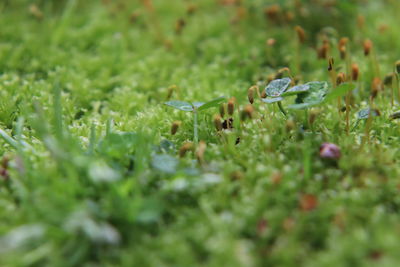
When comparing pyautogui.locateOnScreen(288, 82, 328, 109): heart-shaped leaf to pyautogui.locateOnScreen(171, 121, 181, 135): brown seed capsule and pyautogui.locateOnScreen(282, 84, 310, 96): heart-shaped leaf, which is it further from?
pyautogui.locateOnScreen(171, 121, 181, 135): brown seed capsule

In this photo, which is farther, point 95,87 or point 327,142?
point 95,87

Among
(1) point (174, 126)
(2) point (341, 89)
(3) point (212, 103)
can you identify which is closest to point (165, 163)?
(1) point (174, 126)

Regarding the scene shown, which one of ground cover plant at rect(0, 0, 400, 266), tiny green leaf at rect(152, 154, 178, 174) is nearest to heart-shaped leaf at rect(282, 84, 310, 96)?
ground cover plant at rect(0, 0, 400, 266)

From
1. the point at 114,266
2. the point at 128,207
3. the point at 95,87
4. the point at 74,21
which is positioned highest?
the point at 74,21

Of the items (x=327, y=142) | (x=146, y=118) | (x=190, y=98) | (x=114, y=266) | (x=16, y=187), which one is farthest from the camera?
(x=190, y=98)

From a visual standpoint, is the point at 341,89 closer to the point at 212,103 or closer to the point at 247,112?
the point at 247,112

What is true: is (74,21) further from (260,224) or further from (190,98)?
(260,224)

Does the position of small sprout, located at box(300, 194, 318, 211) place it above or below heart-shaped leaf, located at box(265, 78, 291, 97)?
below

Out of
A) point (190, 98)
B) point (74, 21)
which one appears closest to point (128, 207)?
point (190, 98)
